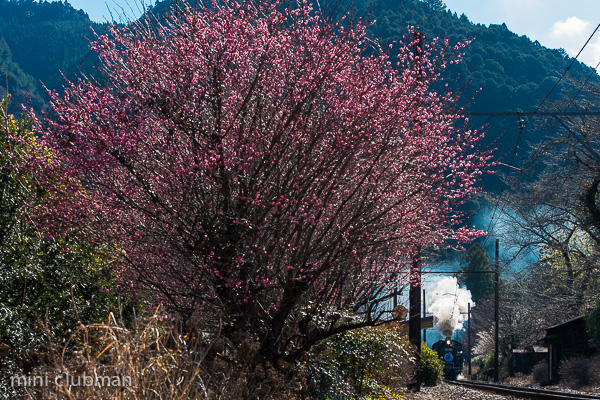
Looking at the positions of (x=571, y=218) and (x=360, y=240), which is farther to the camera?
(x=571, y=218)

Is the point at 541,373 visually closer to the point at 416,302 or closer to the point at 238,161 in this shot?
the point at 416,302

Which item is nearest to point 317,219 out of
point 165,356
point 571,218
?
point 165,356

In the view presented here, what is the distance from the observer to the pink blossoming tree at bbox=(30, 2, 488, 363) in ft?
23.2

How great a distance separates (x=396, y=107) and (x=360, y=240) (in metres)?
1.67

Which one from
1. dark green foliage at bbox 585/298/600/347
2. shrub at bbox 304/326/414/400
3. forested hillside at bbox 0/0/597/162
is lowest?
dark green foliage at bbox 585/298/600/347

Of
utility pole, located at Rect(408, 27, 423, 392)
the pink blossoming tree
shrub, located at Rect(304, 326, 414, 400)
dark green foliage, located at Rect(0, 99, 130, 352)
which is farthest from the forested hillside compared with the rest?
shrub, located at Rect(304, 326, 414, 400)

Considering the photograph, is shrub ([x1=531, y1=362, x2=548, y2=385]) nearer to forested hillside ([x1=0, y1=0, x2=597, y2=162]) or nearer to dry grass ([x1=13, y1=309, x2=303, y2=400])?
forested hillside ([x1=0, y1=0, x2=597, y2=162])

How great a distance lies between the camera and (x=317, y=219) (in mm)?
7461

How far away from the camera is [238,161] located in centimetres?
697

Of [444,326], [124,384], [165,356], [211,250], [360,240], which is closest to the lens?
[124,384]

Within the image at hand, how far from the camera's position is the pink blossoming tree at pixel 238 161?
23.2 ft

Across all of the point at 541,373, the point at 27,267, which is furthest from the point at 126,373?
the point at 541,373

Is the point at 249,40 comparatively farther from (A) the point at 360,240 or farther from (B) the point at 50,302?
(B) the point at 50,302

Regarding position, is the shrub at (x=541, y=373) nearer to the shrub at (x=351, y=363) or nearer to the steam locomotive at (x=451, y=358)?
the steam locomotive at (x=451, y=358)
